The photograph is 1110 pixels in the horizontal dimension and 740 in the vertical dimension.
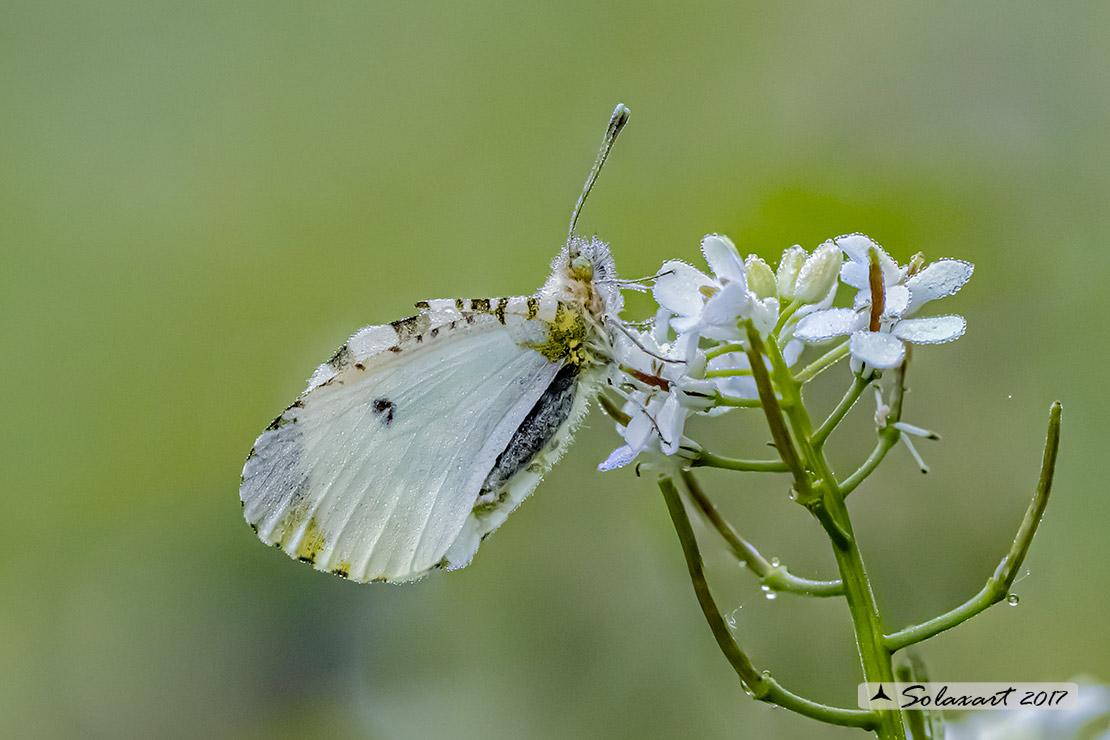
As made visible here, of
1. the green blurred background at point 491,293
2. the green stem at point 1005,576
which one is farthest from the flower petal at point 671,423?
the green blurred background at point 491,293

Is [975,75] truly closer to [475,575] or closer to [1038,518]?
[475,575]

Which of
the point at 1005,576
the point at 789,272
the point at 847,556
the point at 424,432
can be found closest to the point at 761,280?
the point at 789,272

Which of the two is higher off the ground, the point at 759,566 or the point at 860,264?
the point at 860,264

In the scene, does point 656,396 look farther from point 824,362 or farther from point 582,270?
point 582,270

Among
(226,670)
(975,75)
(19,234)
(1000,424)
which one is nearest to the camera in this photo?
(1000,424)

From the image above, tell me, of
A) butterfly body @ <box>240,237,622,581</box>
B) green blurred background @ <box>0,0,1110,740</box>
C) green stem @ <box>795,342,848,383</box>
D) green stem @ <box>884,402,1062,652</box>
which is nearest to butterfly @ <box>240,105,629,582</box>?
butterfly body @ <box>240,237,622,581</box>

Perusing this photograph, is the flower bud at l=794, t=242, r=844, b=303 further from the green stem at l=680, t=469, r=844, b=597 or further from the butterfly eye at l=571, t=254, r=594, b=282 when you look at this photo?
the butterfly eye at l=571, t=254, r=594, b=282

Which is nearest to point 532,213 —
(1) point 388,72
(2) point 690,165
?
(2) point 690,165
